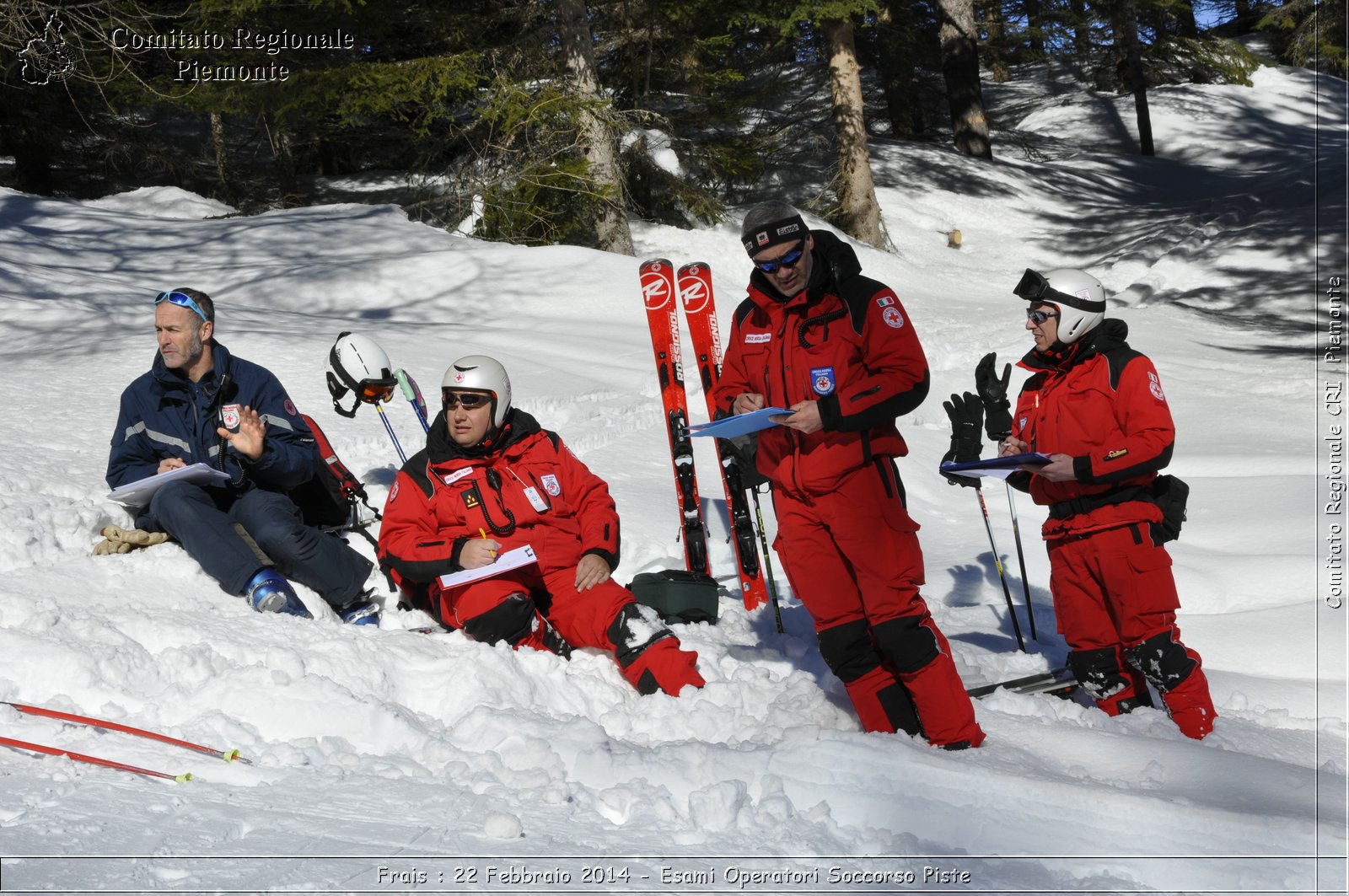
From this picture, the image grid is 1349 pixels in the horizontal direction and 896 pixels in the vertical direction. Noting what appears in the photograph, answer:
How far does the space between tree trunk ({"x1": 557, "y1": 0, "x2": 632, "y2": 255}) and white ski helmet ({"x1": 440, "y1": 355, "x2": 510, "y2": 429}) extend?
955 cm

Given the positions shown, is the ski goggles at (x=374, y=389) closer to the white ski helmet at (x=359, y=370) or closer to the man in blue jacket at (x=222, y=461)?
the white ski helmet at (x=359, y=370)

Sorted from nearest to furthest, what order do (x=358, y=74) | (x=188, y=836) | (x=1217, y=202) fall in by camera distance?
(x=188, y=836) → (x=358, y=74) → (x=1217, y=202)

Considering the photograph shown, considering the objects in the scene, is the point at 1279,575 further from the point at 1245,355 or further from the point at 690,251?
the point at 690,251

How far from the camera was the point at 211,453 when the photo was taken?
519cm

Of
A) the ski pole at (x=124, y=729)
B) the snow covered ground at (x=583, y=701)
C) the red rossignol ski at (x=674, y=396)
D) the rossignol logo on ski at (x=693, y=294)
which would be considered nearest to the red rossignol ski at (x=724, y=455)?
the rossignol logo on ski at (x=693, y=294)

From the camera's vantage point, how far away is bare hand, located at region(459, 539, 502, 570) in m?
4.61

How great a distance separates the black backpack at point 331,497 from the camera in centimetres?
569

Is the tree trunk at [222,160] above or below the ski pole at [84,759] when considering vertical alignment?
above

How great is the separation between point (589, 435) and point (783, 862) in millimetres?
5183

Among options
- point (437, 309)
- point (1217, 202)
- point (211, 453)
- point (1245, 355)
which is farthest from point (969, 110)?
point (211, 453)

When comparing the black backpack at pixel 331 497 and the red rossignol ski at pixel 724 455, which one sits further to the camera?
the red rossignol ski at pixel 724 455

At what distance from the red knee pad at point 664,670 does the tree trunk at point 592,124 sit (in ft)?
34.1

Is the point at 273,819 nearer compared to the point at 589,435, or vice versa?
the point at 273,819

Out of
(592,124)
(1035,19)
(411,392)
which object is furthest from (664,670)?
(1035,19)
